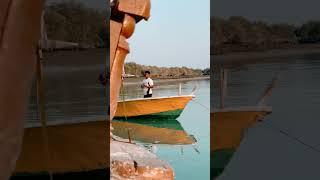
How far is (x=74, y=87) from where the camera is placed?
537 cm

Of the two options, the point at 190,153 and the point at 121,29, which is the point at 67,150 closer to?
the point at 121,29

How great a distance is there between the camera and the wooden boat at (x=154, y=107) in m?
11.8

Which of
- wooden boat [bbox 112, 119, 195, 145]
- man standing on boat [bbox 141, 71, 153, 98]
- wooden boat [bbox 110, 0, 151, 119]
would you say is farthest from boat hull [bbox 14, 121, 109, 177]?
wooden boat [bbox 112, 119, 195, 145]

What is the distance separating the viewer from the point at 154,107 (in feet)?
39.4

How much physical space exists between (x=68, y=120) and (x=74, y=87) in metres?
2.18

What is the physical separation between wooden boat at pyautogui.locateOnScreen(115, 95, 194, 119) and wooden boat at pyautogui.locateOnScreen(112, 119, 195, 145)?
23 centimetres

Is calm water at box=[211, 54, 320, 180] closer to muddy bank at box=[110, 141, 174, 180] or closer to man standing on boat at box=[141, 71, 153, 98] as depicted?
muddy bank at box=[110, 141, 174, 180]

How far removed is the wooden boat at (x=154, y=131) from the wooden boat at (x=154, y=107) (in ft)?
0.74

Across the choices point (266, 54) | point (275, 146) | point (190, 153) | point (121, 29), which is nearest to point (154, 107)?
point (190, 153)

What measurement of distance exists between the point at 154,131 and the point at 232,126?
7012mm

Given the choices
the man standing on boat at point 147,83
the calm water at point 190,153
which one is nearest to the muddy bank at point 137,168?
the calm water at point 190,153

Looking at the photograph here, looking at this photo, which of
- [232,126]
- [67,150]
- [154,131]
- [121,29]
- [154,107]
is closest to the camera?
[67,150]

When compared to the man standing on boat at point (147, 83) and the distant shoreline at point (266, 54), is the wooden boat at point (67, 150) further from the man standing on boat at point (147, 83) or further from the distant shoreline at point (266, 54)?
the man standing on boat at point (147, 83)

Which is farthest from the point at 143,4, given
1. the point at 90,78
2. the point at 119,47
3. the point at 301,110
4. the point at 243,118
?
the point at 301,110
